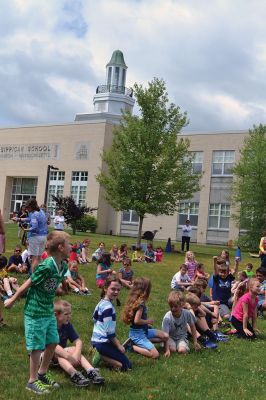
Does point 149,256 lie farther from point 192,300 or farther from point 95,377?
point 95,377

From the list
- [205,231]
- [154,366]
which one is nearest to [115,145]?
[205,231]

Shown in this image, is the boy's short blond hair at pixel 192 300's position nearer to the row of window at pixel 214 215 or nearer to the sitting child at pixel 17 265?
the sitting child at pixel 17 265

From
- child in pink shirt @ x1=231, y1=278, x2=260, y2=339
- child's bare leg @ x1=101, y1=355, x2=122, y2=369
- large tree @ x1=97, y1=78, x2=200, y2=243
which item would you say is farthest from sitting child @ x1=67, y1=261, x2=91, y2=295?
large tree @ x1=97, y1=78, x2=200, y2=243

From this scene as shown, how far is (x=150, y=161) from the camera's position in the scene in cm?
2994

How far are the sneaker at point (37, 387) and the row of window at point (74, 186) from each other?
47.3 meters

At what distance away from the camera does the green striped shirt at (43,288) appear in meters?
5.50

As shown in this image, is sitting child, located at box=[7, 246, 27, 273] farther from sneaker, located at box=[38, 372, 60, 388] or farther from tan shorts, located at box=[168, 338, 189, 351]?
sneaker, located at box=[38, 372, 60, 388]

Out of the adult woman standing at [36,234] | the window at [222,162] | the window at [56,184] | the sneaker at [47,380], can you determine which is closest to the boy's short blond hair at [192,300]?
the sneaker at [47,380]

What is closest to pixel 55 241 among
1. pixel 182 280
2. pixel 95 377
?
pixel 95 377

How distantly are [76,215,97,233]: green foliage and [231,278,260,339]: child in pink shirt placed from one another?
36.1 meters

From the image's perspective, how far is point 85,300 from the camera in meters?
11.9

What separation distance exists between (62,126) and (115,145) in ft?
84.4

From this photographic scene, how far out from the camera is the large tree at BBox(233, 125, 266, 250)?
36.5 m

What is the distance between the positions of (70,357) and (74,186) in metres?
48.5
